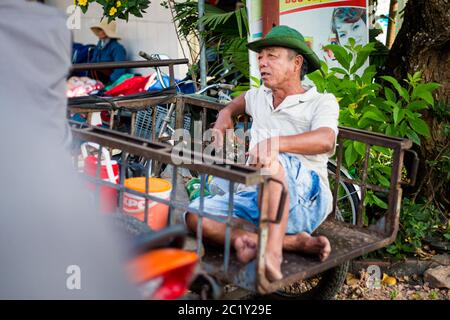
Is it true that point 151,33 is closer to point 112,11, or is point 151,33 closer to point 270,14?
point 112,11

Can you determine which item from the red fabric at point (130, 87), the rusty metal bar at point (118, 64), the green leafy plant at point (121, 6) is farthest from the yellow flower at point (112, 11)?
the rusty metal bar at point (118, 64)

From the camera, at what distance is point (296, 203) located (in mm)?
3463

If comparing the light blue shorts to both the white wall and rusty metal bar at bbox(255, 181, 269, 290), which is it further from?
the white wall

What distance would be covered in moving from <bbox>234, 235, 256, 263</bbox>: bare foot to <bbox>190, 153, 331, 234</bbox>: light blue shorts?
38 centimetres

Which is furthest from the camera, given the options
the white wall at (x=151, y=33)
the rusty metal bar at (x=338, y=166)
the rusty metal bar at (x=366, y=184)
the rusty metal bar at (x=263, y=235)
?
the white wall at (x=151, y=33)

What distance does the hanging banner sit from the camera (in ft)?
17.7

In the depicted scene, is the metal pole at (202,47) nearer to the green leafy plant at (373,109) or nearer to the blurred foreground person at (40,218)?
the green leafy plant at (373,109)

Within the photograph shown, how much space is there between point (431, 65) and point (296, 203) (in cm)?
197

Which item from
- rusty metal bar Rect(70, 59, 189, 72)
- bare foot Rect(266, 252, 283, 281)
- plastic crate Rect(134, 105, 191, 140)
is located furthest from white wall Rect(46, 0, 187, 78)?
bare foot Rect(266, 252, 283, 281)

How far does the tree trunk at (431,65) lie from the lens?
466 centimetres

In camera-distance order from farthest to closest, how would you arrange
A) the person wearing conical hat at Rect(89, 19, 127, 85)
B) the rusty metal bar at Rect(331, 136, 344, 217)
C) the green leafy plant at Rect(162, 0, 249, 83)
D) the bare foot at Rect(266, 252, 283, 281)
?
the person wearing conical hat at Rect(89, 19, 127, 85) → the green leafy plant at Rect(162, 0, 249, 83) → the rusty metal bar at Rect(331, 136, 344, 217) → the bare foot at Rect(266, 252, 283, 281)

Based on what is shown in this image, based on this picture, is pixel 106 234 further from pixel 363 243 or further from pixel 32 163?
pixel 363 243

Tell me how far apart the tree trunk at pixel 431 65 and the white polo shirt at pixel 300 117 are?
1.34 m

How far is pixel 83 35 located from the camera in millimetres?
11266
